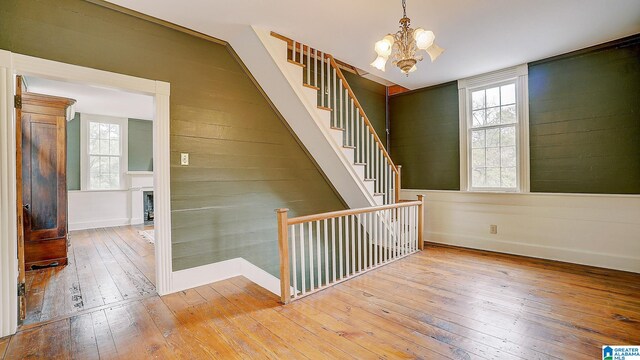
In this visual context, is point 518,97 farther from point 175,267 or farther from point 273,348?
point 175,267

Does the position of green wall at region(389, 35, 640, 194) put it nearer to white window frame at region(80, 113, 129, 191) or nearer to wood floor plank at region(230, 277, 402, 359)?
wood floor plank at region(230, 277, 402, 359)

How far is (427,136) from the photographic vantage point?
5.09m

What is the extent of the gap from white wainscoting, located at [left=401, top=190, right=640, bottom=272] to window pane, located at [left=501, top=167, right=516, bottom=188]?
0.53 ft

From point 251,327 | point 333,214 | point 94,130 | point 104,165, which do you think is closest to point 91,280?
point 251,327

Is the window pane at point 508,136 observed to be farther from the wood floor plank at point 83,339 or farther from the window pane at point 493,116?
the wood floor plank at point 83,339

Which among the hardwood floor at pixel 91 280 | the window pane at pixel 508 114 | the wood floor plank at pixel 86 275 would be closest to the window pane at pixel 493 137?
the window pane at pixel 508 114

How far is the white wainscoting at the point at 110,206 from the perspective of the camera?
6133 millimetres

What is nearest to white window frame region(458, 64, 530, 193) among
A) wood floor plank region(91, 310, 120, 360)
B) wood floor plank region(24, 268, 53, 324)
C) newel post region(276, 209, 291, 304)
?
newel post region(276, 209, 291, 304)

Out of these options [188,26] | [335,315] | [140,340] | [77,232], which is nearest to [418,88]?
[188,26]

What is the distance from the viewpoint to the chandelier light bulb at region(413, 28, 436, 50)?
196 centimetres

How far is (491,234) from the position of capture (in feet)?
14.3

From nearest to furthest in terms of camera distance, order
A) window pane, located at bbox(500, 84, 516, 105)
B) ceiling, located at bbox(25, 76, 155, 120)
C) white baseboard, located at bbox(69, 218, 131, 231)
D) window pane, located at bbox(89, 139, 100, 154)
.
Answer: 1. window pane, located at bbox(500, 84, 516, 105)
2. ceiling, located at bbox(25, 76, 155, 120)
3. white baseboard, located at bbox(69, 218, 131, 231)
4. window pane, located at bbox(89, 139, 100, 154)

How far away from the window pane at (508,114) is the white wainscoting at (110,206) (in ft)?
24.5

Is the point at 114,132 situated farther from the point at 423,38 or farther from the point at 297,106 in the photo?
the point at 423,38
